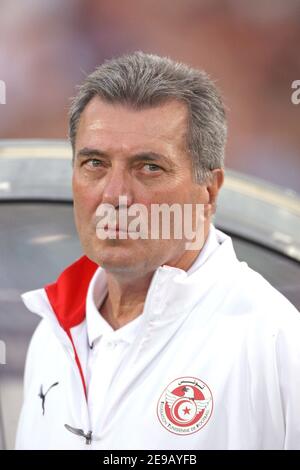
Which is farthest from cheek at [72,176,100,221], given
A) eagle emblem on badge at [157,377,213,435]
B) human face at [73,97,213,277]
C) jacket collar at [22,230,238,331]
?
eagle emblem on badge at [157,377,213,435]

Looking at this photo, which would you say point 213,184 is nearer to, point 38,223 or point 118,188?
point 118,188

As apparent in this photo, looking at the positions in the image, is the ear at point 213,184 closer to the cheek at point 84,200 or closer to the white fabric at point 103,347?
the white fabric at point 103,347

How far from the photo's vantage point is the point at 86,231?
100cm

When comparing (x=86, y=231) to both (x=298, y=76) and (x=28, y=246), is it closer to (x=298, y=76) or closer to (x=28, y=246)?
(x=28, y=246)

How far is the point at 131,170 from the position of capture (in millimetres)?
959

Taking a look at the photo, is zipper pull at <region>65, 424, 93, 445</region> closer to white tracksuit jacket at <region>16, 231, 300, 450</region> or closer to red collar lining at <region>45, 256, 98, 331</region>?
white tracksuit jacket at <region>16, 231, 300, 450</region>

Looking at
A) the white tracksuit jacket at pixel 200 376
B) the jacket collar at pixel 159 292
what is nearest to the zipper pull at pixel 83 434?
the white tracksuit jacket at pixel 200 376

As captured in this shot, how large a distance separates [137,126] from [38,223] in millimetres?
452

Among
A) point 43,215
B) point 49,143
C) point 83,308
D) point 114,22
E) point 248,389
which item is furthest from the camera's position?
point 114,22

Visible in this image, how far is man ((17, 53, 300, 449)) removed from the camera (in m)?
0.91

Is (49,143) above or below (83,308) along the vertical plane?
above

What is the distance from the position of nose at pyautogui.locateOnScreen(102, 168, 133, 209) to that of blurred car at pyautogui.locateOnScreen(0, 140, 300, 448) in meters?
0.35

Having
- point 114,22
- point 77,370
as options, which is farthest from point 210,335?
point 114,22

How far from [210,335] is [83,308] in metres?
0.23
